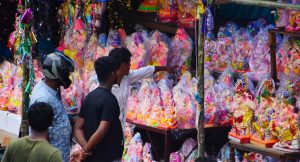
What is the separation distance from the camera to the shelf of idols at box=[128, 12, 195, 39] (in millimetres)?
7976

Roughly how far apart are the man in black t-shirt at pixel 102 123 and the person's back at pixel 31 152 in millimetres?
802

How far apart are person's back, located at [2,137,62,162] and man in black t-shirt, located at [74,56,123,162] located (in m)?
0.80

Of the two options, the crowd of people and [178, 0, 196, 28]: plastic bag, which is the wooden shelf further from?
the crowd of people

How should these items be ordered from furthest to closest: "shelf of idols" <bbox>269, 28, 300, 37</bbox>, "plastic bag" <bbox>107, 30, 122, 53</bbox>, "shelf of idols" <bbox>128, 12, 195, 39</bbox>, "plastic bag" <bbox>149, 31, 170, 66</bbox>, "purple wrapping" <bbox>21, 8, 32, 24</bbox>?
1. "plastic bag" <bbox>107, 30, 122, 53</bbox>
2. "shelf of idols" <bbox>128, 12, 195, 39</bbox>
3. "plastic bag" <bbox>149, 31, 170, 66</bbox>
4. "purple wrapping" <bbox>21, 8, 32, 24</bbox>
5. "shelf of idols" <bbox>269, 28, 300, 37</bbox>

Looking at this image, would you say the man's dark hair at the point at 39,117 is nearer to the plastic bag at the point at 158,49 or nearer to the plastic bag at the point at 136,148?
the plastic bag at the point at 136,148

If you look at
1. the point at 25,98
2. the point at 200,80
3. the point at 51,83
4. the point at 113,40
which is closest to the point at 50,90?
the point at 51,83

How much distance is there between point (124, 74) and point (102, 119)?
1.79 feet

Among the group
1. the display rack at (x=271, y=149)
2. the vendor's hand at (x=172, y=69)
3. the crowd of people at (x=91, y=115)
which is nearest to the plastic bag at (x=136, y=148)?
the vendor's hand at (x=172, y=69)

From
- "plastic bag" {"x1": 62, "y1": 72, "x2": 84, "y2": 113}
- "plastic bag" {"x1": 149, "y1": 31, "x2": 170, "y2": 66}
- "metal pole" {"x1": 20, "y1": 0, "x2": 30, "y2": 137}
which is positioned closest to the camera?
"metal pole" {"x1": 20, "y1": 0, "x2": 30, "y2": 137}

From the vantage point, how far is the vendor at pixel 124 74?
6.08m

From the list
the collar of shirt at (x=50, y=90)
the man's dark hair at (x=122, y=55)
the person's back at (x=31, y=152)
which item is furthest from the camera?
the man's dark hair at (x=122, y=55)

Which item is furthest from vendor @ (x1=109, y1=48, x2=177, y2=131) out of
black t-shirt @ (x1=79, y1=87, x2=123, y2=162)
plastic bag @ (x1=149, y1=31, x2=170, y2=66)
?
plastic bag @ (x1=149, y1=31, x2=170, y2=66)

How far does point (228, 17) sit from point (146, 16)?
1050 millimetres

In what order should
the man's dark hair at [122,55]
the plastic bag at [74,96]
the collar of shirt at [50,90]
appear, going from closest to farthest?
the collar of shirt at [50,90] < the man's dark hair at [122,55] < the plastic bag at [74,96]
